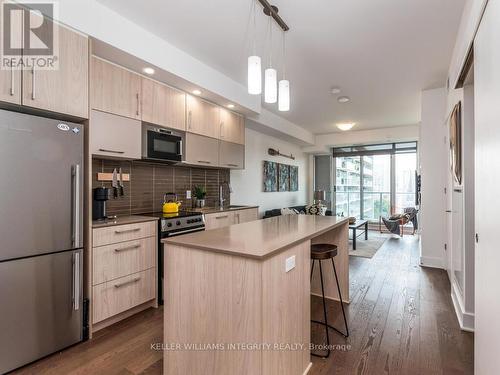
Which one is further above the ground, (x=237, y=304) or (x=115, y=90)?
(x=115, y=90)

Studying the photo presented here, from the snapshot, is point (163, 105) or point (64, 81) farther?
point (163, 105)

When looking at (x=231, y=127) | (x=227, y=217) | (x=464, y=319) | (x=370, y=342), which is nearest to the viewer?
(x=370, y=342)

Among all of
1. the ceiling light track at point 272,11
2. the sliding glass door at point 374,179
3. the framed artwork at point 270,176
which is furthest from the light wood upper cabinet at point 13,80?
the sliding glass door at point 374,179

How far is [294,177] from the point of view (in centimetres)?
715

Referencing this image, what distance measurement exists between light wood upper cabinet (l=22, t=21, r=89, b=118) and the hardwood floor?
5.94 feet

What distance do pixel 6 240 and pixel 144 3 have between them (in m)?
2.00

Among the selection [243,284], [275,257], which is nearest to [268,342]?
[243,284]

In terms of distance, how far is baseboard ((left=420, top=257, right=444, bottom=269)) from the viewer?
3.95m

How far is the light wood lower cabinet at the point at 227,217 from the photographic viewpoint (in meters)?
3.40

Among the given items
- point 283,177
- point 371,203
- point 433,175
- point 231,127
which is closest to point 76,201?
point 231,127

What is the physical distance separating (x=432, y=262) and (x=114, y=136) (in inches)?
178

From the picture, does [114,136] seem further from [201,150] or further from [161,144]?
[201,150]

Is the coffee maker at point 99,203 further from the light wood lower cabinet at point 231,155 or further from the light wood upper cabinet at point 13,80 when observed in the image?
the light wood lower cabinet at point 231,155

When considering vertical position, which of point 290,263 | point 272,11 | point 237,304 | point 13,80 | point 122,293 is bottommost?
point 122,293
